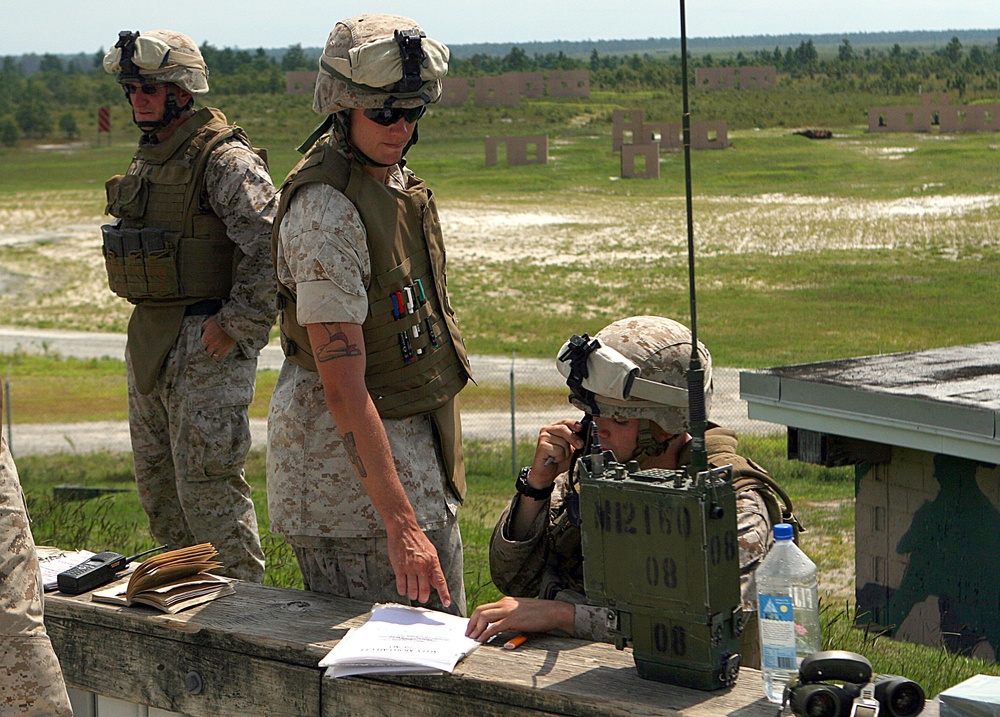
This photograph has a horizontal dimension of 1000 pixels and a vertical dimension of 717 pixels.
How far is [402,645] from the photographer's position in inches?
111

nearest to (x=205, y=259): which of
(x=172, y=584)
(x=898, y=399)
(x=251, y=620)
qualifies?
(x=172, y=584)

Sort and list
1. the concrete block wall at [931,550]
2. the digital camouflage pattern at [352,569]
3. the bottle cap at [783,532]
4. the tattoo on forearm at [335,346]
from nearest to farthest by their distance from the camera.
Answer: the bottle cap at [783,532], the tattoo on forearm at [335,346], the digital camouflage pattern at [352,569], the concrete block wall at [931,550]

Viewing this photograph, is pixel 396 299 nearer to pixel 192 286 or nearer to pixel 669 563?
pixel 669 563

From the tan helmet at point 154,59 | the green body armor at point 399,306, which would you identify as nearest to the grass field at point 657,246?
the tan helmet at point 154,59

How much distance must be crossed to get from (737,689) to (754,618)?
0.35 m

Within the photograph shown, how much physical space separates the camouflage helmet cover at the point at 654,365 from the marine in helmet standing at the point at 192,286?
1.84m

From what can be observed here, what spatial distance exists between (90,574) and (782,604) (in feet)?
5.92

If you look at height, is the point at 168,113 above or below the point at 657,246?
above

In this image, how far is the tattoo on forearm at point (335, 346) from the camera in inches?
121

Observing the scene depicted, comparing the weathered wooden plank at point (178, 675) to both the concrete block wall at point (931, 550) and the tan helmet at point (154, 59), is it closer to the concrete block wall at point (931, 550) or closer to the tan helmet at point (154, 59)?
the tan helmet at point (154, 59)

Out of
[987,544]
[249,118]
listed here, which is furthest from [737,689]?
[249,118]

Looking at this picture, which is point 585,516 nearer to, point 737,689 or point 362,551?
point 737,689

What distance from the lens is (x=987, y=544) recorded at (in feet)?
20.8

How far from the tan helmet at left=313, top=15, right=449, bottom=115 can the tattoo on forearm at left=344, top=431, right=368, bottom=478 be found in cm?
77
